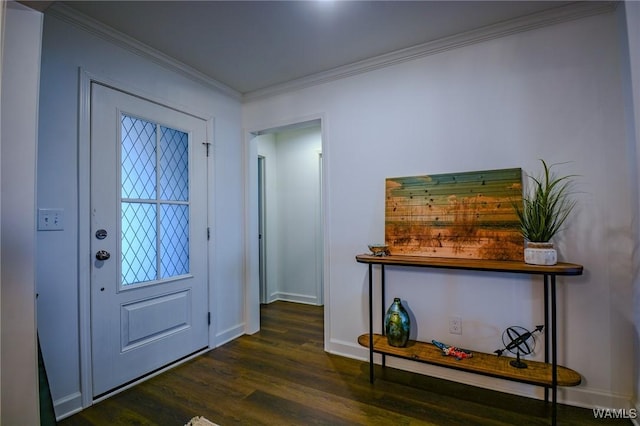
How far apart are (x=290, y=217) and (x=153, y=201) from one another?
2168 mm

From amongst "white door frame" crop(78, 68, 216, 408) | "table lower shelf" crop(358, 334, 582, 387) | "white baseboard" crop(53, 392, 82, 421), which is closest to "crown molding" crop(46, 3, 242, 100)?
"white door frame" crop(78, 68, 216, 408)

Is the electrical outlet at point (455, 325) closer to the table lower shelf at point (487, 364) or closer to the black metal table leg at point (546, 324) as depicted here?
the table lower shelf at point (487, 364)

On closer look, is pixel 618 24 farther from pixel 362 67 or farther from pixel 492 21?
pixel 362 67

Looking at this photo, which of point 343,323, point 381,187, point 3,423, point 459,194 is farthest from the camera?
point 343,323

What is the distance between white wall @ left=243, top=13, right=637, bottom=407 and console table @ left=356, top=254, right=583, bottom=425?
0.09 m

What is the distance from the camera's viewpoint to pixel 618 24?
1.75 meters

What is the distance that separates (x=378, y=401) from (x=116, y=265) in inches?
78.5

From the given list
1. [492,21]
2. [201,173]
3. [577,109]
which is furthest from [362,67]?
[201,173]

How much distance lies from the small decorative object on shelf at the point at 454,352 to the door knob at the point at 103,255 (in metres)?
2.37

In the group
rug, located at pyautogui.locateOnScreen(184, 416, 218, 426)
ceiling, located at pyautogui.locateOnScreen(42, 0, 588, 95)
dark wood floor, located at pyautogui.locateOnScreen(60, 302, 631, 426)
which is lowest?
dark wood floor, located at pyautogui.locateOnScreen(60, 302, 631, 426)

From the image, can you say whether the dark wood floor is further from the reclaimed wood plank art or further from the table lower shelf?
the reclaimed wood plank art

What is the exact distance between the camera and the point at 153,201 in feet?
7.59

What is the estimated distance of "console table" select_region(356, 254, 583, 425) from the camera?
64.4 inches

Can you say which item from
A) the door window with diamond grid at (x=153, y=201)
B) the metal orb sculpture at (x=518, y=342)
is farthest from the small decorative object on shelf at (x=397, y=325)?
the door window with diamond grid at (x=153, y=201)
